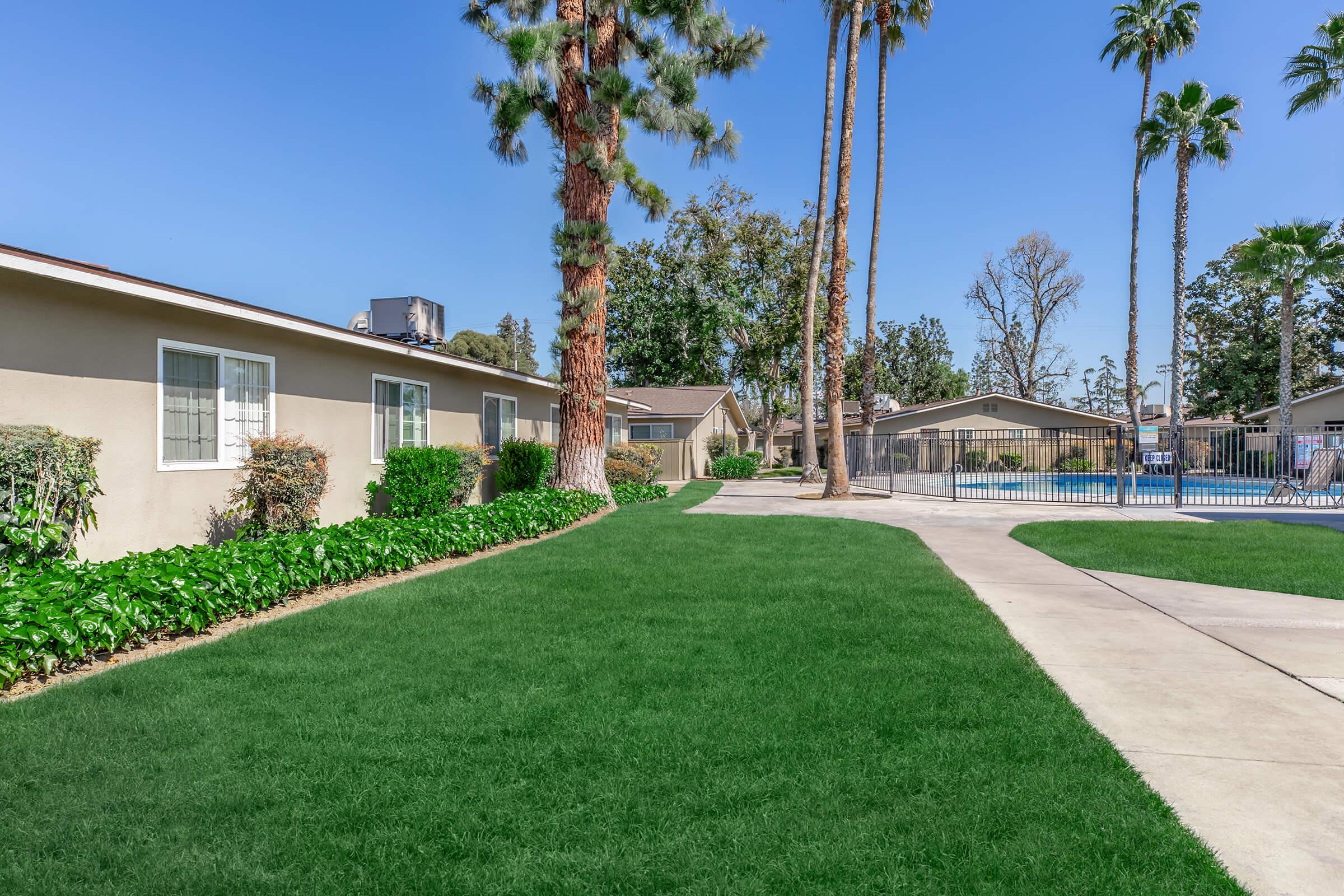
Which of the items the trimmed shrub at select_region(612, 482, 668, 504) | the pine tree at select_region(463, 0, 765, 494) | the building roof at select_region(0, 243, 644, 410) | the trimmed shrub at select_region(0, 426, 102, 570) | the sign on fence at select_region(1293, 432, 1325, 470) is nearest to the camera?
the trimmed shrub at select_region(0, 426, 102, 570)

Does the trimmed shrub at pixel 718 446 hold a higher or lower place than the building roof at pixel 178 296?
lower

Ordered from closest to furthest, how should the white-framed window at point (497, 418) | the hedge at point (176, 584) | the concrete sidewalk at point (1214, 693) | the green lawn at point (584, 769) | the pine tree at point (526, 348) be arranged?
1. the green lawn at point (584, 769)
2. the concrete sidewalk at point (1214, 693)
3. the hedge at point (176, 584)
4. the white-framed window at point (497, 418)
5. the pine tree at point (526, 348)

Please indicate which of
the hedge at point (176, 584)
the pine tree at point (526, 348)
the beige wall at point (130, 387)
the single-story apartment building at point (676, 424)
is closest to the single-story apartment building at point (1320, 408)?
the single-story apartment building at point (676, 424)

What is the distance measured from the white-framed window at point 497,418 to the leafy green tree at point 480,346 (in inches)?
1669

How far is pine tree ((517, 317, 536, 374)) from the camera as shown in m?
97.4

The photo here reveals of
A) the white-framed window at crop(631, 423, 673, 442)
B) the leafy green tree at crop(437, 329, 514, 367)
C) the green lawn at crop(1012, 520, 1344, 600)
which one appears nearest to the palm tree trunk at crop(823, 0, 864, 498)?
the green lawn at crop(1012, 520, 1344, 600)

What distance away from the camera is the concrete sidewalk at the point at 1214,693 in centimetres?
273

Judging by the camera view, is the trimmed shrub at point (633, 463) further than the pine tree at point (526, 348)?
No

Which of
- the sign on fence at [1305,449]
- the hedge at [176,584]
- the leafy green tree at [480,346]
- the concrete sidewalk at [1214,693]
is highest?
the leafy green tree at [480,346]

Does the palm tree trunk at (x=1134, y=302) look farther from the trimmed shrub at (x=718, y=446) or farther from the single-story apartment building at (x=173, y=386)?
the single-story apartment building at (x=173, y=386)

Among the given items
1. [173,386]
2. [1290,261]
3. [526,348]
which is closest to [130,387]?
[173,386]

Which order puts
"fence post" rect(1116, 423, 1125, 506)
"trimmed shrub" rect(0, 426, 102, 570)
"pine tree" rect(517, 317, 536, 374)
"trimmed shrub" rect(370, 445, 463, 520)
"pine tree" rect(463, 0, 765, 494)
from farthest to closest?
"pine tree" rect(517, 317, 536, 374), "fence post" rect(1116, 423, 1125, 506), "pine tree" rect(463, 0, 765, 494), "trimmed shrub" rect(370, 445, 463, 520), "trimmed shrub" rect(0, 426, 102, 570)

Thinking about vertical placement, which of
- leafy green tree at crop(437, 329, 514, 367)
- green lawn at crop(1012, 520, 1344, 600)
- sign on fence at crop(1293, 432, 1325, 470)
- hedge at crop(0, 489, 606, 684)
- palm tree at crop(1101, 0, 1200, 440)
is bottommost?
green lawn at crop(1012, 520, 1344, 600)

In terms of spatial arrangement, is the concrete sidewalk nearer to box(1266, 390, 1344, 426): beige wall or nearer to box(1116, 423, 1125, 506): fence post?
box(1116, 423, 1125, 506): fence post
